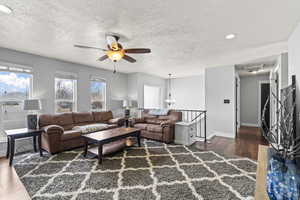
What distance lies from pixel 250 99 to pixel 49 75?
8378mm

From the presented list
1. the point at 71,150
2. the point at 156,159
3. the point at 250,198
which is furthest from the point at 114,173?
the point at 250,198

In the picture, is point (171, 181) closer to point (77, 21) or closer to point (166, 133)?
point (166, 133)

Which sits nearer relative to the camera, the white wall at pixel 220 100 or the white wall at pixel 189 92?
the white wall at pixel 220 100

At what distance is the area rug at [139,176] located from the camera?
1.90 m

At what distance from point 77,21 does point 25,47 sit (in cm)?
219

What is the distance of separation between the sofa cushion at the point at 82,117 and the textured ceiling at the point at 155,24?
201cm

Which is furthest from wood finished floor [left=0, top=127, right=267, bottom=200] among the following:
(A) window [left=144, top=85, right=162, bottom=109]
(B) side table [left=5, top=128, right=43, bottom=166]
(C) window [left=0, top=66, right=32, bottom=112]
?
(A) window [left=144, top=85, right=162, bottom=109]

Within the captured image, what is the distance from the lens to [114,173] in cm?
243

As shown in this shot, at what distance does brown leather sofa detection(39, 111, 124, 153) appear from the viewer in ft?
10.7

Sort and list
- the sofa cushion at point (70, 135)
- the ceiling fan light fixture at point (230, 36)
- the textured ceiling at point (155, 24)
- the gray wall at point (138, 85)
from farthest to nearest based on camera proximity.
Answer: the gray wall at point (138, 85)
the sofa cushion at point (70, 135)
the ceiling fan light fixture at point (230, 36)
the textured ceiling at point (155, 24)

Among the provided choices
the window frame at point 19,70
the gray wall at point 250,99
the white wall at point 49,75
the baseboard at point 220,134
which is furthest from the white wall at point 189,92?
the window frame at point 19,70

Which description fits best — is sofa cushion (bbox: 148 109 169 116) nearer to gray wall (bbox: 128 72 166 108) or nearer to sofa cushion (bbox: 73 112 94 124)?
gray wall (bbox: 128 72 166 108)

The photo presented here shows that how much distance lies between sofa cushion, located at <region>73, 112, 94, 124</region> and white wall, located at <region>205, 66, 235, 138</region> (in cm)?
426

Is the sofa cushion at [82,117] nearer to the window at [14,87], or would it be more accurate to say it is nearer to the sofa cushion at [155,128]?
the window at [14,87]
